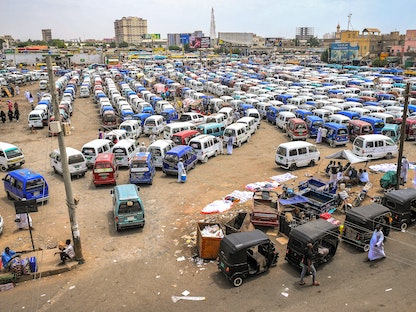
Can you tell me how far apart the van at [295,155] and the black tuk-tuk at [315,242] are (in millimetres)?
9282

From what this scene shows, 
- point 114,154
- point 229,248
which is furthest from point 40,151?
point 229,248

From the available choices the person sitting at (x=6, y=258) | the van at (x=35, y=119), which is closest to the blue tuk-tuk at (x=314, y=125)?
the person sitting at (x=6, y=258)

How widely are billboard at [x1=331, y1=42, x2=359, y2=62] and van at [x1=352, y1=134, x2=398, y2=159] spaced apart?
249 ft

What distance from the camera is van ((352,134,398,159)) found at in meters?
22.5

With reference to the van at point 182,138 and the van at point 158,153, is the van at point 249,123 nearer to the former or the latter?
the van at point 182,138

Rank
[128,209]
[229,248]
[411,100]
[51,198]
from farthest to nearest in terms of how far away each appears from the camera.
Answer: [411,100] → [51,198] → [128,209] → [229,248]

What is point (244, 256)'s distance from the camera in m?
10.6

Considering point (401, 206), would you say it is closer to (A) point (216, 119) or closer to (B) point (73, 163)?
(B) point (73, 163)

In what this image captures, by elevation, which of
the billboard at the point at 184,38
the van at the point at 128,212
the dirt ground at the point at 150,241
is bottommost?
the dirt ground at the point at 150,241

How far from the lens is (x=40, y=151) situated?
84.4ft

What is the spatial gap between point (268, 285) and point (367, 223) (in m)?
4.41

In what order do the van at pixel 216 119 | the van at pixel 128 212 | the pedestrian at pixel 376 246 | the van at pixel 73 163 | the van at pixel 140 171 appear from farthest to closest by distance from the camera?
1. the van at pixel 216 119
2. the van at pixel 73 163
3. the van at pixel 140 171
4. the van at pixel 128 212
5. the pedestrian at pixel 376 246

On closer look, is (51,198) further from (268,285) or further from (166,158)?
(268,285)

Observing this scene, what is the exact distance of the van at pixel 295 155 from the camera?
21.0 meters
